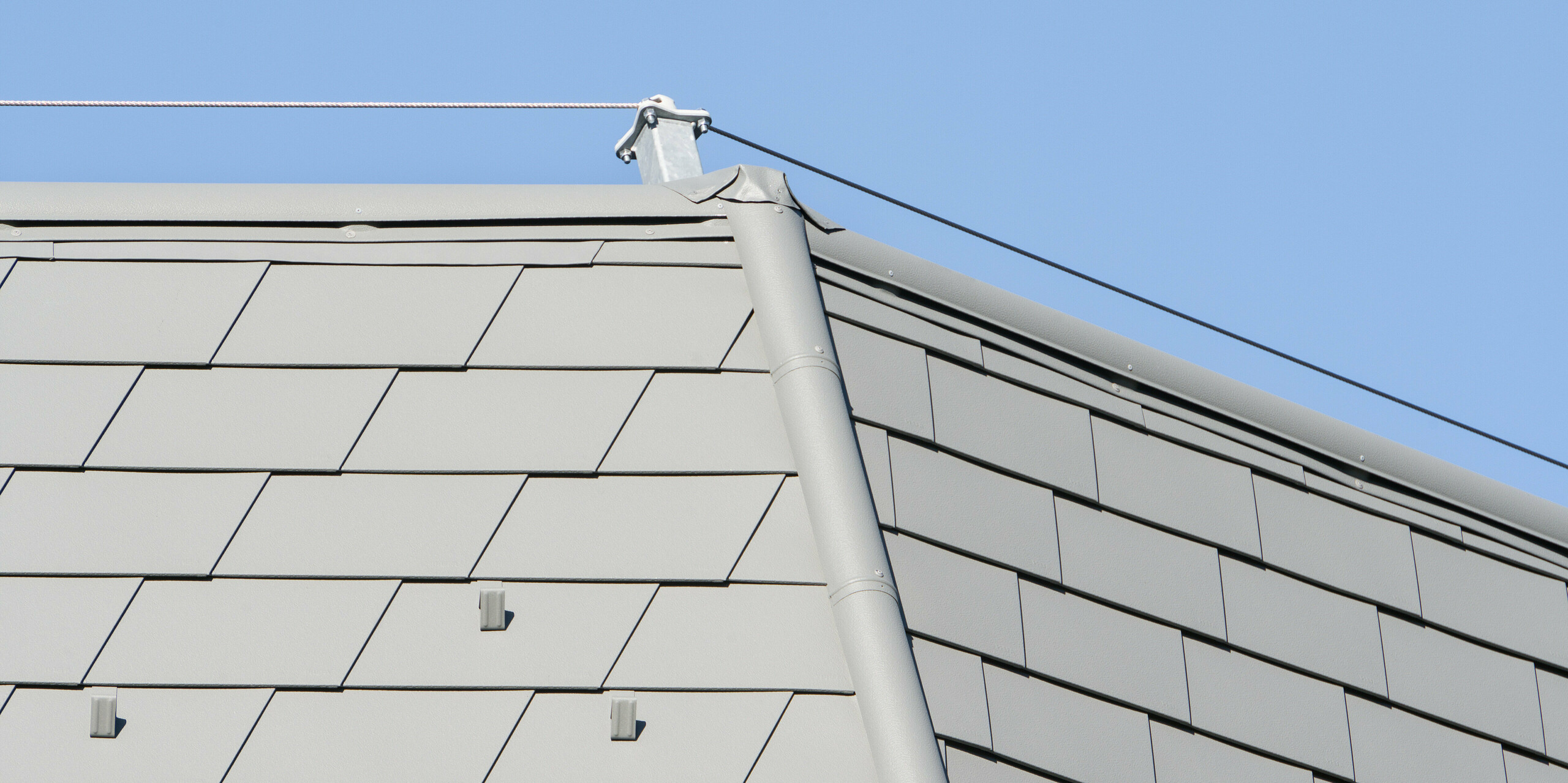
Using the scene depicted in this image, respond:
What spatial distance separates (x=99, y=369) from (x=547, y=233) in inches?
32.6

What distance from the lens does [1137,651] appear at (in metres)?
2.72

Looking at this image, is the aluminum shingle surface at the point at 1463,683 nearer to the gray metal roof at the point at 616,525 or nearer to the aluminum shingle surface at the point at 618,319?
the gray metal roof at the point at 616,525

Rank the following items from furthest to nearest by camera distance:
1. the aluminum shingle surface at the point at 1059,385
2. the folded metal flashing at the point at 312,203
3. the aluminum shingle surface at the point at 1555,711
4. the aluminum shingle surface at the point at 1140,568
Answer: the aluminum shingle surface at the point at 1555,711, the aluminum shingle surface at the point at 1059,385, the folded metal flashing at the point at 312,203, the aluminum shingle surface at the point at 1140,568

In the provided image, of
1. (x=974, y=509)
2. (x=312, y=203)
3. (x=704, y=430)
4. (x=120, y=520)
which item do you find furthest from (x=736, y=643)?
(x=312, y=203)

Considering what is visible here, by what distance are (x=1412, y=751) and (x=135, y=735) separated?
233 centimetres

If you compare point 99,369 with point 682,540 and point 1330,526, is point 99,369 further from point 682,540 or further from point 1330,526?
point 1330,526

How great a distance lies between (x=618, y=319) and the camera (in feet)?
9.08

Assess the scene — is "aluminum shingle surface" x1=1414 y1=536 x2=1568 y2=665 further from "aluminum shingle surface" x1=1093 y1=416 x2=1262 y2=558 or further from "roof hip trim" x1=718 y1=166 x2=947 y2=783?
"roof hip trim" x1=718 y1=166 x2=947 y2=783

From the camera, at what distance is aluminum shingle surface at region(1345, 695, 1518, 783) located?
291cm

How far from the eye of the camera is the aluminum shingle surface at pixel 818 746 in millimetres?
2307

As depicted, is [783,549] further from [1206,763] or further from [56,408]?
[56,408]

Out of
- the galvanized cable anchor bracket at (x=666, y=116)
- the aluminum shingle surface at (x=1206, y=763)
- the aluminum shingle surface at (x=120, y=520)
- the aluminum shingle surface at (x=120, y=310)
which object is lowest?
the aluminum shingle surface at (x=1206, y=763)

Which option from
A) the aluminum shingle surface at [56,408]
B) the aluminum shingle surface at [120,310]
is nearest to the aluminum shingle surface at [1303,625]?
Answer: the aluminum shingle surface at [120,310]

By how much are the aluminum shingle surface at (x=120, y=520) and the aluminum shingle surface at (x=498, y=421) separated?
0.23 meters
